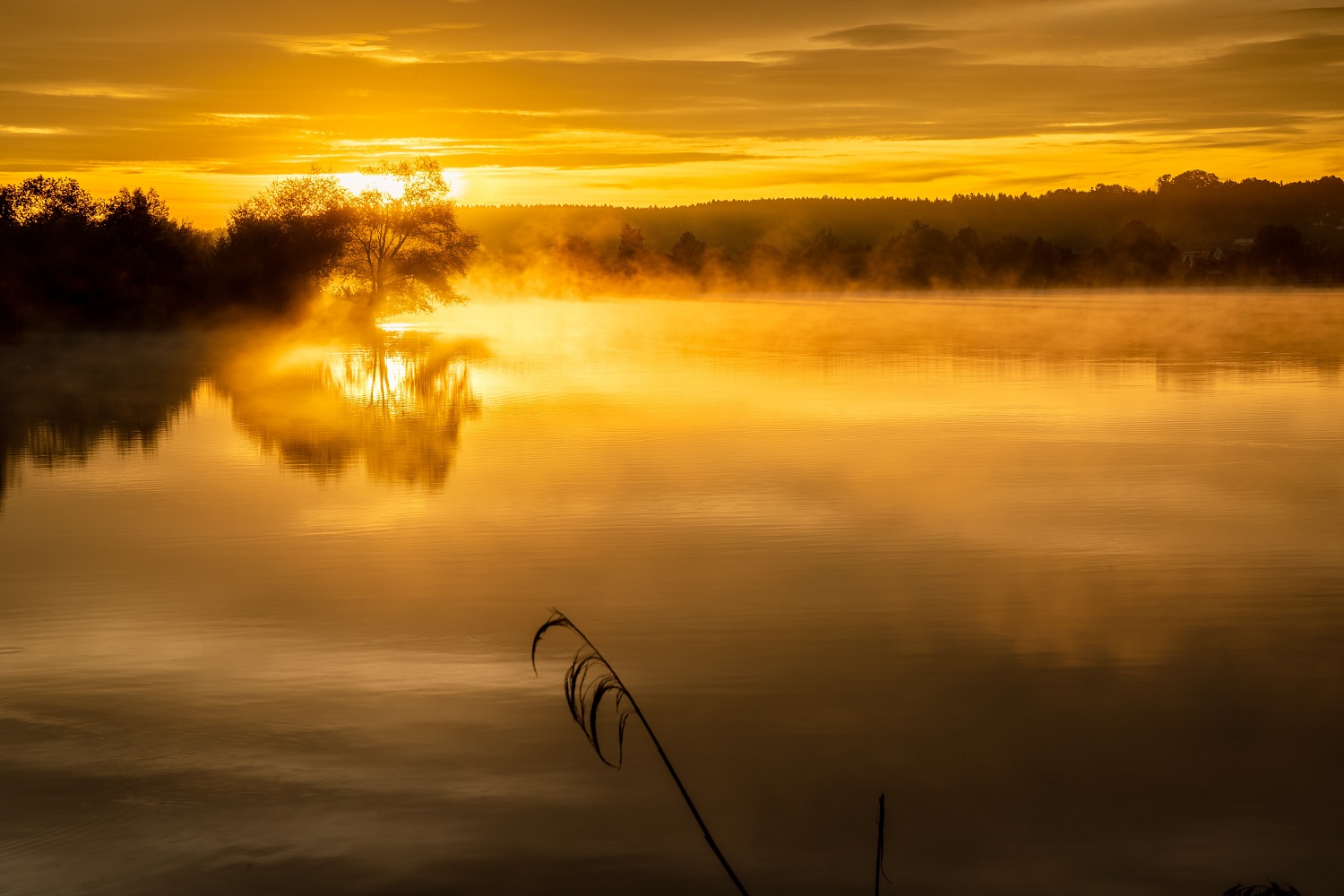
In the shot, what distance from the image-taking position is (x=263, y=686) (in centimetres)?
1045

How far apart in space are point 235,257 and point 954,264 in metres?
95.1

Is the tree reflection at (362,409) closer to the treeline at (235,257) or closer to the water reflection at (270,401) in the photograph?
the water reflection at (270,401)

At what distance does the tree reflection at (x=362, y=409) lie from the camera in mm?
23531

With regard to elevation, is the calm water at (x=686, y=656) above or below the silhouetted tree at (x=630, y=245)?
below

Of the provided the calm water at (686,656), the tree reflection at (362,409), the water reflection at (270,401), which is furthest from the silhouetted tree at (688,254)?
the calm water at (686,656)

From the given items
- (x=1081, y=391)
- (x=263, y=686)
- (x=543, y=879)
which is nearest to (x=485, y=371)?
(x=1081, y=391)

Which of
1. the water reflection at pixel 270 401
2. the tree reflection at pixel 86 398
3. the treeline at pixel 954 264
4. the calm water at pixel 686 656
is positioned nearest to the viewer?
the calm water at pixel 686 656

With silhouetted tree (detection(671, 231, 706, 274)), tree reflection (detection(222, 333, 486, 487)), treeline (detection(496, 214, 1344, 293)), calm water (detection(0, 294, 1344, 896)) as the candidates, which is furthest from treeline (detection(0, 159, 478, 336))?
silhouetted tree (detection(671, 231, 706, 274))

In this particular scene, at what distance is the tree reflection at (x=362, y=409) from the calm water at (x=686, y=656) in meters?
0.32

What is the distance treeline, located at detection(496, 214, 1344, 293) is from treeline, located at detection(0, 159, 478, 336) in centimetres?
7903

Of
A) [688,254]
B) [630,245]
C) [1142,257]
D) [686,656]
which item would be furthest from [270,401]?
[630,245]

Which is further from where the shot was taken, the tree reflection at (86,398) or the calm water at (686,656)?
the tree reflection at (86,398)

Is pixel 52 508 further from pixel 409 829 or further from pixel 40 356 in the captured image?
pixel 40 356

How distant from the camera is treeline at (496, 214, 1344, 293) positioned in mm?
150875
